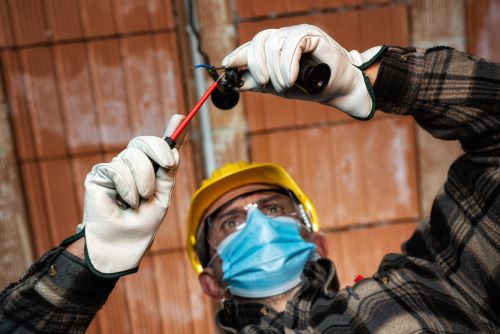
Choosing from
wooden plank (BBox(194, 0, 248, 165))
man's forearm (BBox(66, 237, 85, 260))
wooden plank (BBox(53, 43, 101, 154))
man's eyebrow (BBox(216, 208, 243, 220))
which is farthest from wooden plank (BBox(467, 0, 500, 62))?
man's forearm (BBox(66, 237, 85, 260))

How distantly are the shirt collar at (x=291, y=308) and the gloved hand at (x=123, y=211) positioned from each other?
0.57m

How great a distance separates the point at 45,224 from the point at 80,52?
1.08m

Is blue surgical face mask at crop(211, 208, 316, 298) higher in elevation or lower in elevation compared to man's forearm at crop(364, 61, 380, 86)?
lower

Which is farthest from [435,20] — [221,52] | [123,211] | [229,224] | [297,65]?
[123,211]

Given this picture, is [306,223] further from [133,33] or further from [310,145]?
[133,33]

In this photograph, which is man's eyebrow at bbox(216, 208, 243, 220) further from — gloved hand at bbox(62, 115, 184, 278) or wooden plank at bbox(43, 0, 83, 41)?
wooden plank at bbox(43, 0, 83, 41)

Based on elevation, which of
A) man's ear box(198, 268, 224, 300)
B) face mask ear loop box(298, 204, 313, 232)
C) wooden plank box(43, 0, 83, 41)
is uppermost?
wooden plank box(43, 0, 83, 41)

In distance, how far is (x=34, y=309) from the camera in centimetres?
94

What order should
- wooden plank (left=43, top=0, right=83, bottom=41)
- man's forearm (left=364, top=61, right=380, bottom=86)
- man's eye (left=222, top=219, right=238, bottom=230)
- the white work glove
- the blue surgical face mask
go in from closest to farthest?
1. the white work glove
2. man's forearm (left=364, top=61, right=380, bottom=86)
3. the blue surgical face mask
4. man's eye (left=222, top=219, right=238, bottom=230)
5. wooden plank (left=43, top=0, right=83, bottom=41)

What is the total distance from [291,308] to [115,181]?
0.73m

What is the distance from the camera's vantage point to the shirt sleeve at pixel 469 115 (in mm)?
1136

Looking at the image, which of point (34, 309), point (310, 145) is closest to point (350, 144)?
point (310, 145)

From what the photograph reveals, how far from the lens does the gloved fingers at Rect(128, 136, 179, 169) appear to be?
1.00m

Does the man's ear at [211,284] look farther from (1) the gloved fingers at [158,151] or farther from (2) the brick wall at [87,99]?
(2) the brick wall at [87,99]
